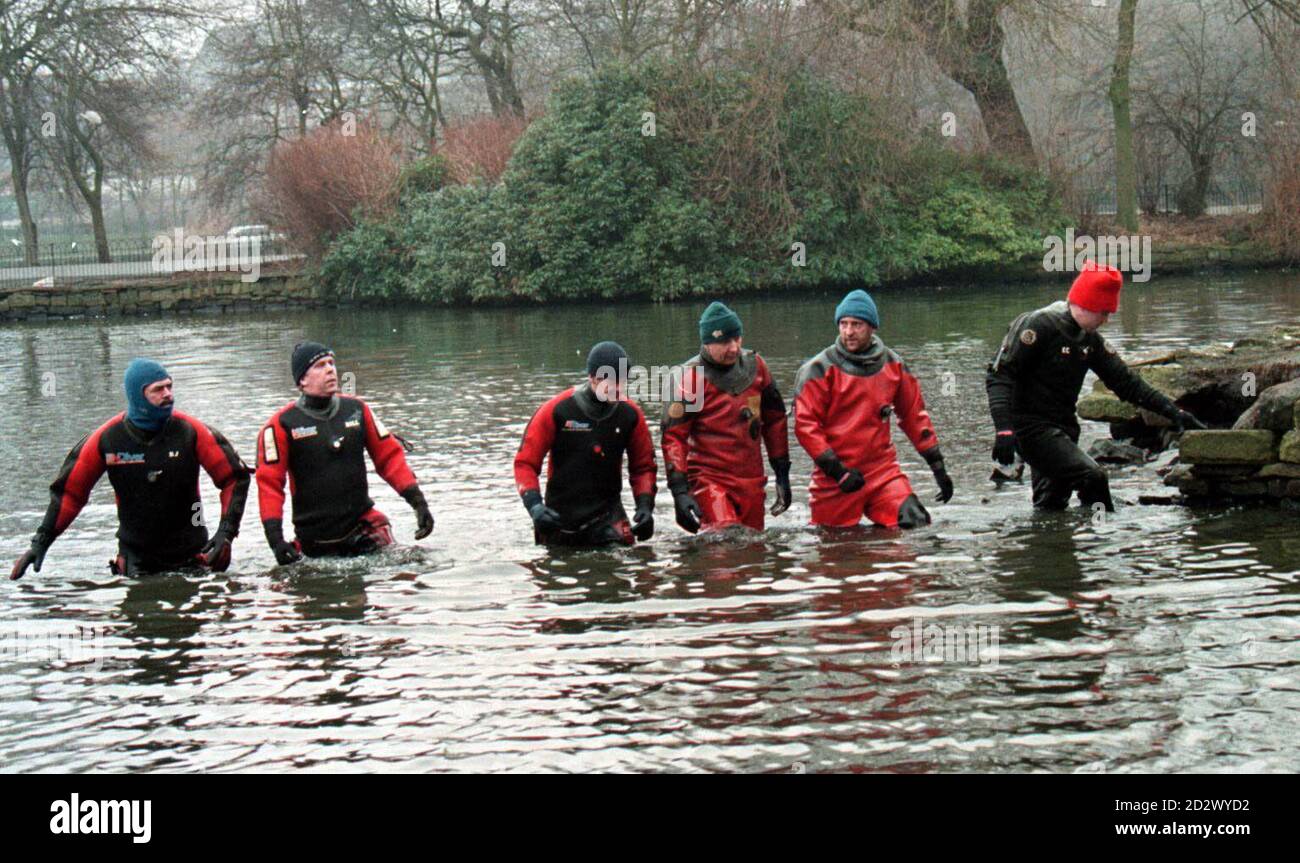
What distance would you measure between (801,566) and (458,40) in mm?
41390

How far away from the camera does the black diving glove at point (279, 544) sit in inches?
336

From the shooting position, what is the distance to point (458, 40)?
4719 centimetres

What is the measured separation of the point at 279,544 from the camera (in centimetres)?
855

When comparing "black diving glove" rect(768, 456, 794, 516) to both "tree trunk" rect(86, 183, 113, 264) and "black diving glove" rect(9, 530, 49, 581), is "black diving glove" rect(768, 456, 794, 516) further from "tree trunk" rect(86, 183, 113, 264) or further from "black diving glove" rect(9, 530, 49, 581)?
"tree trunk" rect(86, 183, 113, 264)

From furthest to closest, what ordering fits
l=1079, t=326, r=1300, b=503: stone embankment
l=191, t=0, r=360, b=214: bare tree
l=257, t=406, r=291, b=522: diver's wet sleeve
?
l=191, t=0, r=360, b=214: bare tree, l=1079, t=326, r=1300, b=503: stone embankment, l=257, t=406, r=291, b=522: diver's wet sleeve

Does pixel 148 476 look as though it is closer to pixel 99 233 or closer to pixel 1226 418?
pixel 1226 418

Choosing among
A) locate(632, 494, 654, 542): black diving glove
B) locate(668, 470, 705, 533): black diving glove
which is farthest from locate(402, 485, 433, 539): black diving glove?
locate(668, 470, 705, 533): black diving glove

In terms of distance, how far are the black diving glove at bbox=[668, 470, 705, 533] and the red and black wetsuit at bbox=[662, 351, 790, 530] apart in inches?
1.4

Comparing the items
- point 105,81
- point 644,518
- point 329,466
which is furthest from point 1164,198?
point 329,466

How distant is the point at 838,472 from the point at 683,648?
2.32 meters

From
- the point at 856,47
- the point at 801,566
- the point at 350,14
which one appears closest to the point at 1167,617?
the point at 801,566

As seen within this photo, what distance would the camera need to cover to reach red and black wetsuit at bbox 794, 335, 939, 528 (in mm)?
9062

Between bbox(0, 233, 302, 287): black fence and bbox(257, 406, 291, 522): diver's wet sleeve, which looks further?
bbox(0, 233, 302, 287): black fence
